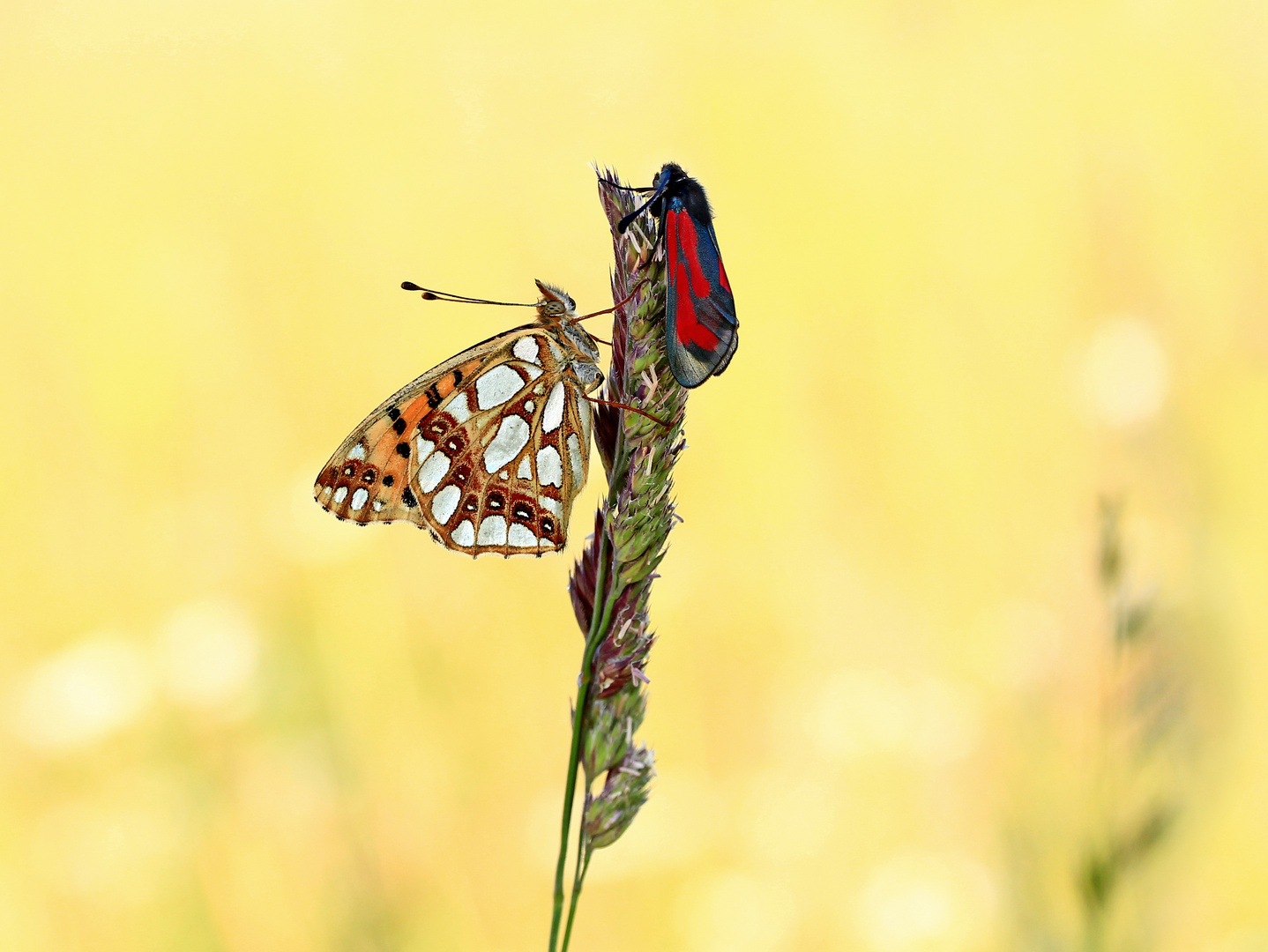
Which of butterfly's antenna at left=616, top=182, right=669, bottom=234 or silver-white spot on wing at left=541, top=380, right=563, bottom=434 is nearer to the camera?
butterfly's antenna at left=616, top=182, right=669, bottom=234

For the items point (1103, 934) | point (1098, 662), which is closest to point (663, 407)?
point (1103, 934)

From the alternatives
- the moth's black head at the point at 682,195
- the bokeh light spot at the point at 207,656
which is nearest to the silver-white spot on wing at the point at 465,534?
the moth's black head at the point at 682,195

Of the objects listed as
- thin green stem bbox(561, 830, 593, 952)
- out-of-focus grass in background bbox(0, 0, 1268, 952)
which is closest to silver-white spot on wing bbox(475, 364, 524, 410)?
thin green stem bbox(561, 830, 593, 952)

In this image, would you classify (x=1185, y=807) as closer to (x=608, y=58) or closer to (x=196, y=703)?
(x=196, y=703)

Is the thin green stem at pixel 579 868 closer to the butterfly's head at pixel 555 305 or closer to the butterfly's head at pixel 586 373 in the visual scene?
the butterfly's head at pixel 586 373

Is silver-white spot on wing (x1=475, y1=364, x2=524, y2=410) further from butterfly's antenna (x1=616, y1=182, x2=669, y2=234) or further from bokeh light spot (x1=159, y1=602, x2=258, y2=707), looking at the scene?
bokeh light spot (x1=159, y1=602, x2=258, y2=707)
